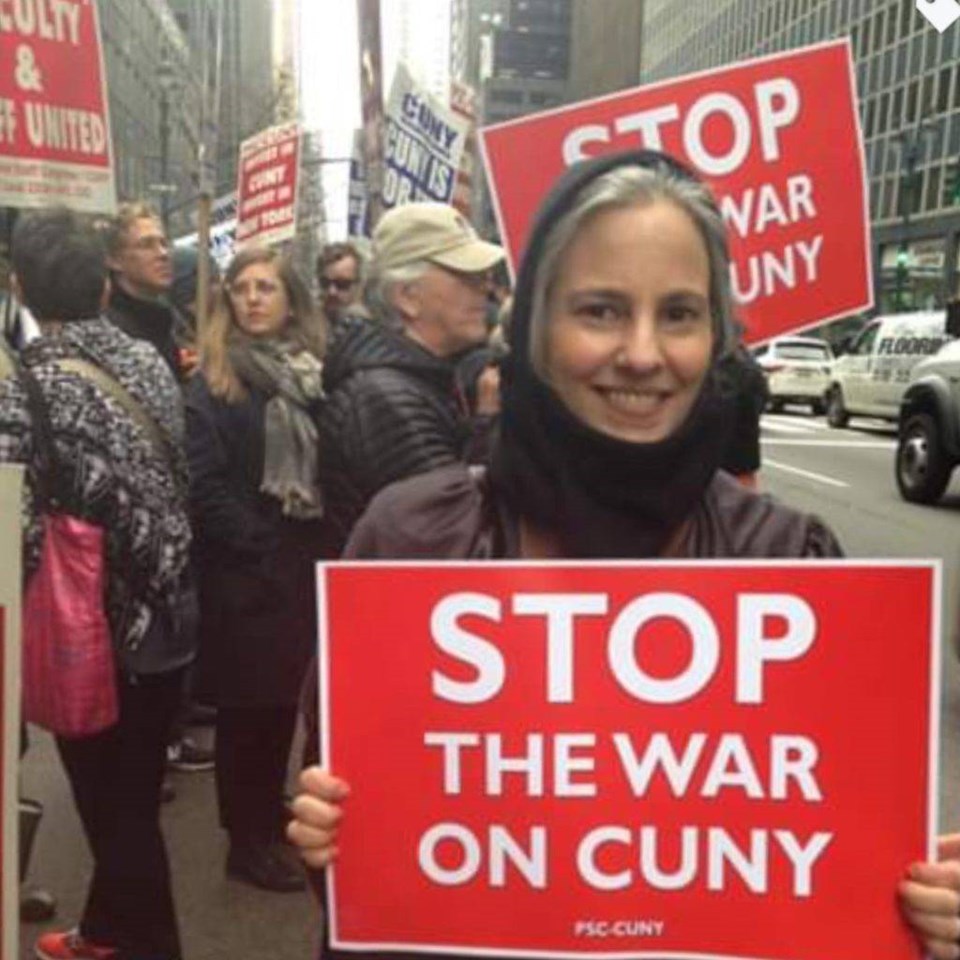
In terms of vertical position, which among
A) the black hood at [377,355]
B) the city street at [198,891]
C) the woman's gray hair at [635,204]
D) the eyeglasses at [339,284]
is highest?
the eyeglasses at [339,284]

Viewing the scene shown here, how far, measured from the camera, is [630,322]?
1.61m

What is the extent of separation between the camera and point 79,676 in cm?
290

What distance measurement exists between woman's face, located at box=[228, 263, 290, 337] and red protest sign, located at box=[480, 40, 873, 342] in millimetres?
813

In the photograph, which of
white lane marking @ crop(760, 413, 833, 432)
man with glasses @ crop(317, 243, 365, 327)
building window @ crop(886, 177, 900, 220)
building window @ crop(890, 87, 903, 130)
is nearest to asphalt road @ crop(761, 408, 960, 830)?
white lane marking @ crop(760, 413, 833, 432)

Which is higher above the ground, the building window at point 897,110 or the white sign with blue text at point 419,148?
the building window at point 897,110

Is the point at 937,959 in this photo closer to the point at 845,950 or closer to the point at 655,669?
the point at 845,950

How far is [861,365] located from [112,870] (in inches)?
749

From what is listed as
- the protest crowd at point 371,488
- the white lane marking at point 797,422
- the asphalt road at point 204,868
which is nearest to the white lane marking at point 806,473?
the white lane marking at point 797,422

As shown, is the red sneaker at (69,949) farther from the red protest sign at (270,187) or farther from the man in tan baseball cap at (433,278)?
the red protest sign at (270,187)

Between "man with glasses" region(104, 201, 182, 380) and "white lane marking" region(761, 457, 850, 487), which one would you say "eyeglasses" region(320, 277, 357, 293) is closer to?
"man with glasses" region(104, 201, 182, 380)

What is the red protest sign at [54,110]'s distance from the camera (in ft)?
11.1

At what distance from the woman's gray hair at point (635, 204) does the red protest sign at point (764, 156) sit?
1981 mm

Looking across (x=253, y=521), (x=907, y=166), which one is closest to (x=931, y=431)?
(x=253, y=521)

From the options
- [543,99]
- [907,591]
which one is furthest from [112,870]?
[543,99]
